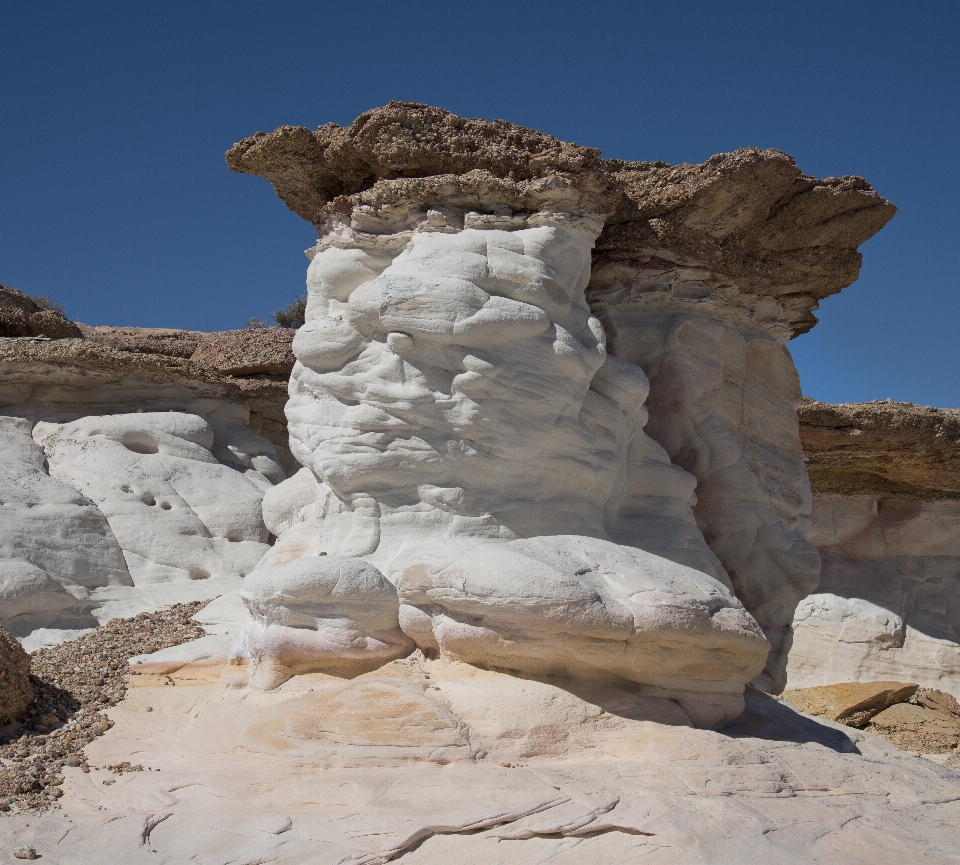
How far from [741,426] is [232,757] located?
4.24 m

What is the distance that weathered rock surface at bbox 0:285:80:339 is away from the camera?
9.98 metres

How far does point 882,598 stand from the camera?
1301 cm

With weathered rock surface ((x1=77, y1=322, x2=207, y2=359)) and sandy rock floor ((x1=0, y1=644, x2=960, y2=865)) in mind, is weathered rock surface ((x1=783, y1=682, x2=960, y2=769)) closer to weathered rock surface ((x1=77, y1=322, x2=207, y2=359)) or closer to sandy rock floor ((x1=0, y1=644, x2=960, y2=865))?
sandy rock floor ((x1=0, y1=644, x2=960, y2=865))

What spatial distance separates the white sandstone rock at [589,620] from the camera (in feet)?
14.0

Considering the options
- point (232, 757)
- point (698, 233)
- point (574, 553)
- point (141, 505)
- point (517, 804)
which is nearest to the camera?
point (517, 804)

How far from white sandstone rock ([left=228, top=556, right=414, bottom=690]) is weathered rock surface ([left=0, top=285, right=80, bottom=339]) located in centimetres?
669

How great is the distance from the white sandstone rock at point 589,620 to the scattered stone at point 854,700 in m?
6.39

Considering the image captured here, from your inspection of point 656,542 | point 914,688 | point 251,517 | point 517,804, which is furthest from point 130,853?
point 914,688

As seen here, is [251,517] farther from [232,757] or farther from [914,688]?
[914,688]

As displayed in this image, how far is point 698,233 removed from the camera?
6.70 m

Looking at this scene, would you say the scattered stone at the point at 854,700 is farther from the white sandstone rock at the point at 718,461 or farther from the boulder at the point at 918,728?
the white sandstone rock at the point at 718,461

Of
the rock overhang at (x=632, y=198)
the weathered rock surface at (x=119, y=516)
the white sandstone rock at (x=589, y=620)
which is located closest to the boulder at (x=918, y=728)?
the rock overhang at (x=632, y=198)

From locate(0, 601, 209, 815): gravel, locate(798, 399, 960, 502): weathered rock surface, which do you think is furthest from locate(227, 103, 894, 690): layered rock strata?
locate(798, 399, 960, 502): weathered rock surface

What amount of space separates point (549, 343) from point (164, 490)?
3906 millimetres
